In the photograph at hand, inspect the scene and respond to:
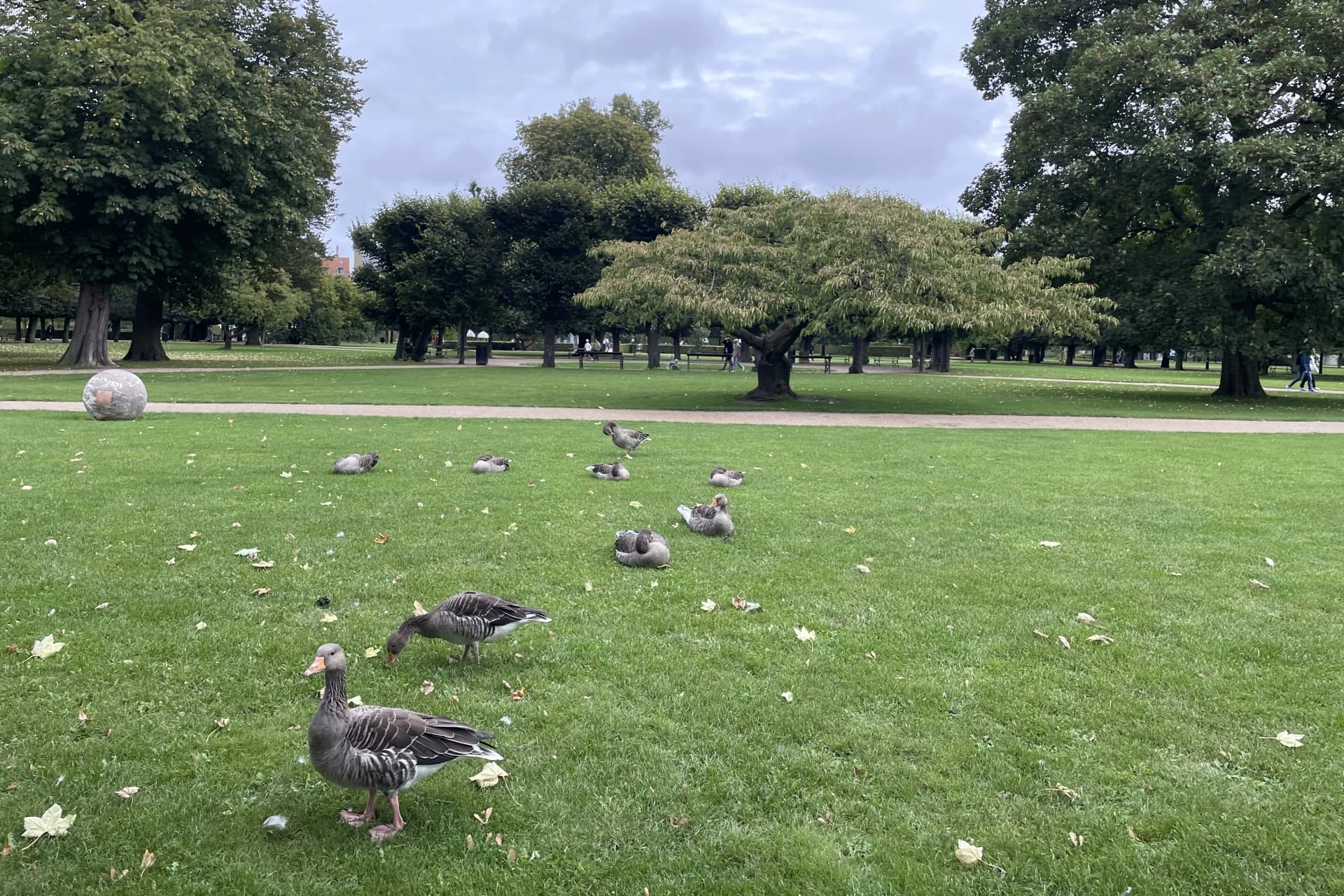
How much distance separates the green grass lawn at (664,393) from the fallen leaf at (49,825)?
57.8 ft

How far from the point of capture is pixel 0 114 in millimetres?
25422

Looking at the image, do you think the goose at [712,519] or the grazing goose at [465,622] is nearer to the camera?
the grazing goose at [465,622]

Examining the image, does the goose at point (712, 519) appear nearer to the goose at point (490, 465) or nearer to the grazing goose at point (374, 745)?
the goose at point (490, 465)

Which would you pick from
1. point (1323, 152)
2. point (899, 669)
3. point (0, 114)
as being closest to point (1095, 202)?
point (1323, 152)

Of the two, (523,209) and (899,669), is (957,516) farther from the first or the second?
(523,209)

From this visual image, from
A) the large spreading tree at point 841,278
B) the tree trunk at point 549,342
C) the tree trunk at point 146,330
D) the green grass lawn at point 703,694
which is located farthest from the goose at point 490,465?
the tree trunk at point 146,330

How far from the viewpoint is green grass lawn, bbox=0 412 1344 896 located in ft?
10.4

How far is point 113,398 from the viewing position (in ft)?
48.8

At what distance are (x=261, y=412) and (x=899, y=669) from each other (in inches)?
637

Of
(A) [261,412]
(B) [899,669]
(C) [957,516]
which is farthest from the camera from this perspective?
(A) [261,412]

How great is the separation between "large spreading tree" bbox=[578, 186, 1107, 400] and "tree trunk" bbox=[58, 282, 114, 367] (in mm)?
20403

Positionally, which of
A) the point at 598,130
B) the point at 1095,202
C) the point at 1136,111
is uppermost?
the point at 598,130

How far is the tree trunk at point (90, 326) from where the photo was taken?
29.8 metres

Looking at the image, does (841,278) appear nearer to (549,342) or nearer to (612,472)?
(612,472)
